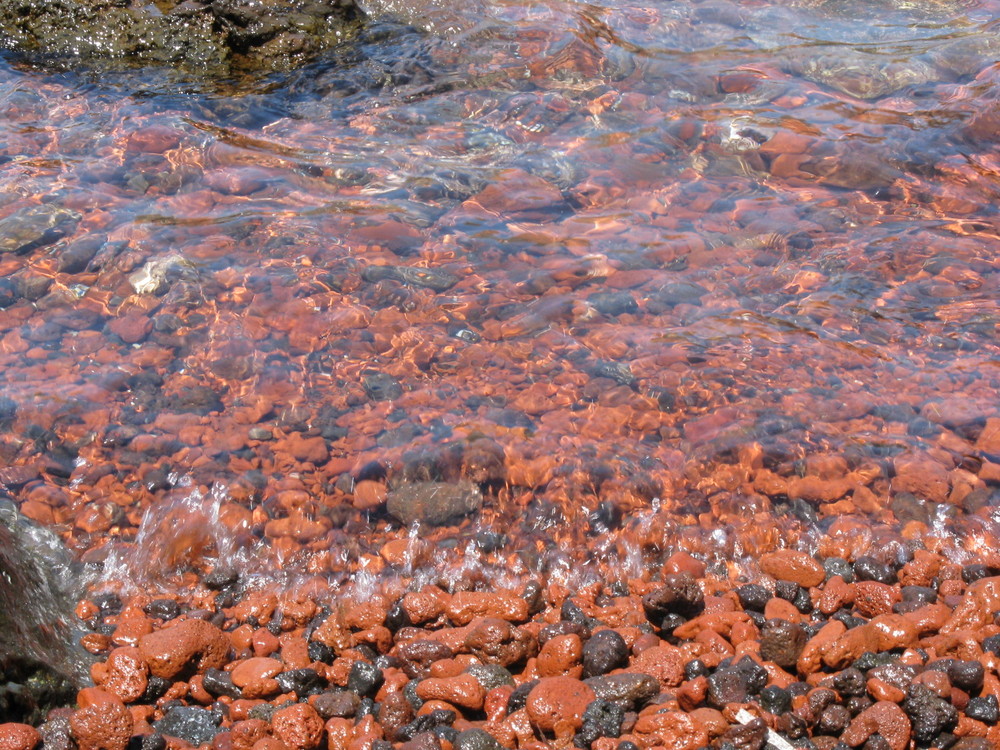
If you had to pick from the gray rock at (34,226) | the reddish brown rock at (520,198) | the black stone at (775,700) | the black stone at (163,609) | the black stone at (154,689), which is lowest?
the black stone at (163,609)

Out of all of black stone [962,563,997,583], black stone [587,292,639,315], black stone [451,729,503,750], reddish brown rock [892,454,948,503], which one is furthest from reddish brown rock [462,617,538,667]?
black stone [587,292,639,315]

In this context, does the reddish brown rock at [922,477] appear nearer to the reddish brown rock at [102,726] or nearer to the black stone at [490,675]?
the black stone at [490,675]

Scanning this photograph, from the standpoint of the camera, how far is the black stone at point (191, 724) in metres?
3.04

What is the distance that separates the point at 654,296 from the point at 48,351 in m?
3.74

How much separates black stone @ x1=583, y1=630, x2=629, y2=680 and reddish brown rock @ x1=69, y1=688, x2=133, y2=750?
1.66m

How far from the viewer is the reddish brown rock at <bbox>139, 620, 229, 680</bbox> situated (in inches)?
128

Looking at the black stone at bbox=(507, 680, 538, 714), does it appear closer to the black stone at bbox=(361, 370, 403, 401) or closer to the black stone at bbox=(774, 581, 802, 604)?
the black stone at bbox=(774, 581, 802, 604)

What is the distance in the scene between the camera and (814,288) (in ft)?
17.5

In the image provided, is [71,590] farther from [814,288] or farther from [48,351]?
[814,288]

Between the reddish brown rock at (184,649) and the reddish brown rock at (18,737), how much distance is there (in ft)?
1.74

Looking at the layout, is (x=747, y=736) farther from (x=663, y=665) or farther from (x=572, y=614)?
(x=572, y=614)

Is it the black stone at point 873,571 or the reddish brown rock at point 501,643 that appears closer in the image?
the reddish brown rock at point 501,643

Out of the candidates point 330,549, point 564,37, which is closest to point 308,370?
point 330,549

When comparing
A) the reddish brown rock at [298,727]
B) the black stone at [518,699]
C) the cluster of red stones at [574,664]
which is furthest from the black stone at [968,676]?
the reddish brown rock at [298,727]
